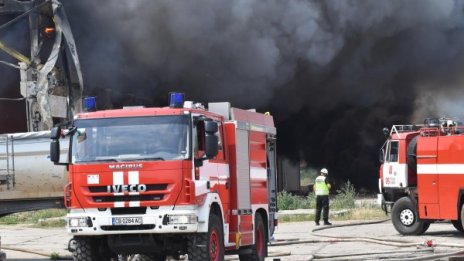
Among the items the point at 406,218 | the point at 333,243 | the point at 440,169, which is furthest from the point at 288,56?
the point at 333,243

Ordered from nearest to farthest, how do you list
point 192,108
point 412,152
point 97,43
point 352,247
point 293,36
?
point 192,108 < point 352,247 < point 412,152 < point 97,43 < point 293,36

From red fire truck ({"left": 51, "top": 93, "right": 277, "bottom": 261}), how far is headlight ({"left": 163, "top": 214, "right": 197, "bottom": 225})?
0.01 m

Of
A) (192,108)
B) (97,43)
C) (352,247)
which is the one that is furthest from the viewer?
(97,43)

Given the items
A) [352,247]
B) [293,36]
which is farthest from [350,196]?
[352,247]

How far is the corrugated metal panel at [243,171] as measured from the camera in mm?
13492

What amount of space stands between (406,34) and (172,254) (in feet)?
68.7

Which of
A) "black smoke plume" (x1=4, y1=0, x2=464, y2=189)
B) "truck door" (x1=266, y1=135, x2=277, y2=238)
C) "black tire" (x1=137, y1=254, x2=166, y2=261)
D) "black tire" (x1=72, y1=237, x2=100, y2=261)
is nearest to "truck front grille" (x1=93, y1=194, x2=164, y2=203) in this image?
"black tire" (x1=72, y1=237, x2=100, y2=261)

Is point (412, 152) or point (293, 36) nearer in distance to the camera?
point (412, 152)

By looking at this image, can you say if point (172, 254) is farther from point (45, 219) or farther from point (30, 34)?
point (45, 219)

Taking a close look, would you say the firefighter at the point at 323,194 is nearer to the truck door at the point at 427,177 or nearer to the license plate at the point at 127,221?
the truck door at the point at 427,177

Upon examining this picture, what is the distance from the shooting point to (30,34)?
2198 centimetres

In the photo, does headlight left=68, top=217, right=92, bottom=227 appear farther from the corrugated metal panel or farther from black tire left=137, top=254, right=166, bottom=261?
the corrugated metal panel

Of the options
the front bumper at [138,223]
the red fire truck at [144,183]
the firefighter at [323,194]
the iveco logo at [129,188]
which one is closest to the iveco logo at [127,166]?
the red fire truck at [144,183]

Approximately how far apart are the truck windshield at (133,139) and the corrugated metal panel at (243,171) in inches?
71.6
